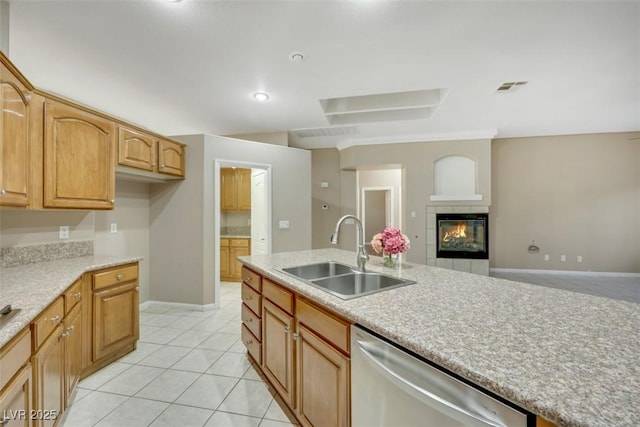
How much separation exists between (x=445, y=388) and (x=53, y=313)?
189cm

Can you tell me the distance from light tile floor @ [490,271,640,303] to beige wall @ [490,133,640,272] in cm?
19

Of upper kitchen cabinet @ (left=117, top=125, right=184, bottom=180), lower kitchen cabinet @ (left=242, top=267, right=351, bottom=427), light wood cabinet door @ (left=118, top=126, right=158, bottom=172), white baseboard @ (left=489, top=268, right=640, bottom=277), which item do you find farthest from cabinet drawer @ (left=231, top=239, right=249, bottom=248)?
white baseboard @ (left=489, top=268, right=640, bottom=277)

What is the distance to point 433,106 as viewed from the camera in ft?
11.9

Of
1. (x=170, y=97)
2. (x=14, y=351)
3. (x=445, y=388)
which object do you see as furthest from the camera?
(x=170, y=97)

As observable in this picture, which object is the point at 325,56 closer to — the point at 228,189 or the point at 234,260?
the point at 228,189

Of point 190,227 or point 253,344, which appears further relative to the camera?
point 190,227

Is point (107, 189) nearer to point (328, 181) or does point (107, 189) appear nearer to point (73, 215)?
point (73, 215)

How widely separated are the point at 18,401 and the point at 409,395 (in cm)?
151

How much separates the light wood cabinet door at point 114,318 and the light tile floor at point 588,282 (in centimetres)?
563

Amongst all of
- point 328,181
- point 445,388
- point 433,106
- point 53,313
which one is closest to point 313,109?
point 433,106

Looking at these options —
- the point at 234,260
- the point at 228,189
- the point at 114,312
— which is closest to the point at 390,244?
the point at 114,312

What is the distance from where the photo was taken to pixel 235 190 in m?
5.17

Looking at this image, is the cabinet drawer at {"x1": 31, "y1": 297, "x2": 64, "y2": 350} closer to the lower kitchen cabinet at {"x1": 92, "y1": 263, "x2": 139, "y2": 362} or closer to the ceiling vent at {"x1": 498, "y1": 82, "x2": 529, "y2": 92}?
the lower kitchen cabinet at {"x1": 92, "y1": 263, "x2": 139, "y2": 362}

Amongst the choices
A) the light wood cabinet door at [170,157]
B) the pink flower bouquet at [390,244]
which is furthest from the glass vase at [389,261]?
the light wood cabinet door at [170,157]
